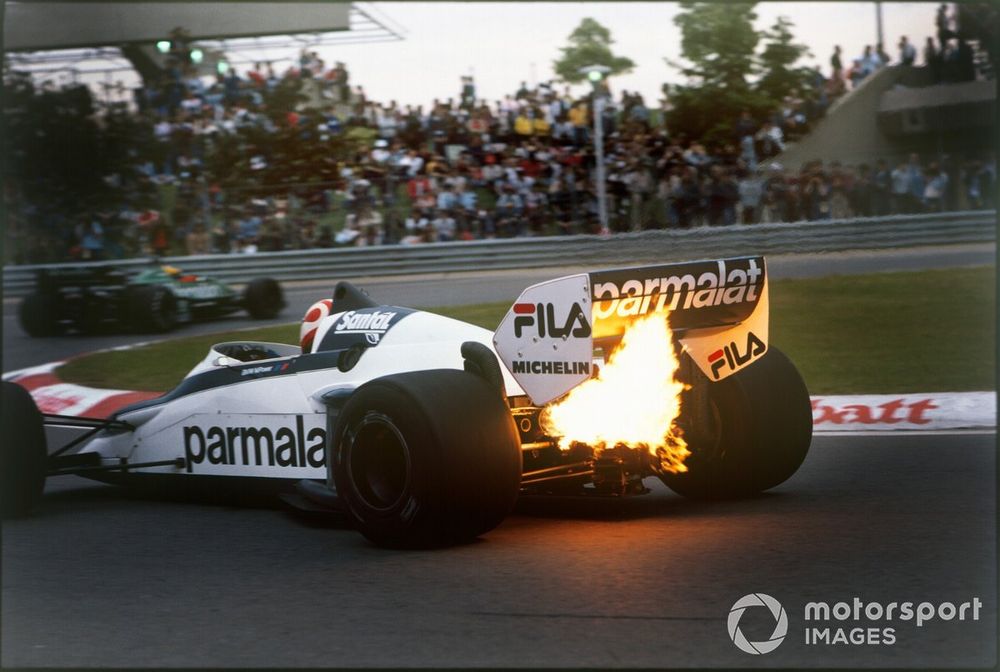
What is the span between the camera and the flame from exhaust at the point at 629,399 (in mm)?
5031

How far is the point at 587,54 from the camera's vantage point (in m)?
8.67

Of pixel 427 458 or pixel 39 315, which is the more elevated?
pixel 39 315

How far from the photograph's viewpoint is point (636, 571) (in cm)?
446

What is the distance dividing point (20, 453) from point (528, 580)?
303cm

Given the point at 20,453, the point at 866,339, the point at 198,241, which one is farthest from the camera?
the point at 198,241

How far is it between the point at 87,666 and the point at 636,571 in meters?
1.92

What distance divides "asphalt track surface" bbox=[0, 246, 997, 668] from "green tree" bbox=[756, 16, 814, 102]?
4.56 metres

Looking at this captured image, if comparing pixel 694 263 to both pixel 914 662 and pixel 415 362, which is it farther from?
pixel 914 662

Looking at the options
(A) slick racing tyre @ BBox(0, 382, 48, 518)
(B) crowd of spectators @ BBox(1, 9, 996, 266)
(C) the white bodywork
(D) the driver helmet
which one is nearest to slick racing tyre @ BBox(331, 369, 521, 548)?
(C) the white bodywork

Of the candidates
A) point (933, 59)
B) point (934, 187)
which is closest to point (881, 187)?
point (934, 187)

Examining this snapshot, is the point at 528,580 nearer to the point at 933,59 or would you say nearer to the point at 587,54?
the point at 933,59

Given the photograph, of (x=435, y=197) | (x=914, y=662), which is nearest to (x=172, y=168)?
(x=435, y=197)

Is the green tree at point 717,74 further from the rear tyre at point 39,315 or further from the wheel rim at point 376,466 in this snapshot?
the rear tyre at point 39,315

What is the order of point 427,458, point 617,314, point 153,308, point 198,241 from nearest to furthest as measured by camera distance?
point 427,458 < point 617,314 < point 153,308 < point 198,241
